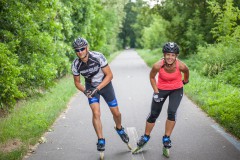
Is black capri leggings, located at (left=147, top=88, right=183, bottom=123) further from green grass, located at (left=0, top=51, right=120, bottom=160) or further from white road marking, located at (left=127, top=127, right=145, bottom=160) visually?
green grass, located at (left=0, top=51, right=120, bottom=160)

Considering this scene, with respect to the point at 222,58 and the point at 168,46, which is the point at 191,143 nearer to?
the point at 168,46

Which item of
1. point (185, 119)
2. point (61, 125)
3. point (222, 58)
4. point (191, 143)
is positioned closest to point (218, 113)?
point (185, 119)

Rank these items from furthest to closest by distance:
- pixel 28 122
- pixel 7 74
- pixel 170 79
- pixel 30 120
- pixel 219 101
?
1. pixel 219 101
2. pixel 30 120
3. pixel 28 122
4. pixel 7 74
5. pixel 170 79

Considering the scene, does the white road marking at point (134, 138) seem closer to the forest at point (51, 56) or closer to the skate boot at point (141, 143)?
the skate boot at point (141, 143)

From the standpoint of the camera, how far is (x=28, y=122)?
8.11 meters

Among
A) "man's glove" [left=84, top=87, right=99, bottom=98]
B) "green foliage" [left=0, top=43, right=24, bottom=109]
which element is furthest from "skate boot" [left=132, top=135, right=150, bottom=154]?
"green foliage" [left=0, top=43, right=24, bottom=109]

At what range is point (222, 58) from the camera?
606 inches

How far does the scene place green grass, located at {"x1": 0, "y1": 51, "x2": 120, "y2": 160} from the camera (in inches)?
251

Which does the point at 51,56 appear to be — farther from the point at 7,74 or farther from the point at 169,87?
the point at 169,87

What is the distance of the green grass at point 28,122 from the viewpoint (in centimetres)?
637

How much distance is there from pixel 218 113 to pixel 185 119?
2.77ft

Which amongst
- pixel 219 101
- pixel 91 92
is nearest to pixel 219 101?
pixel 219 101

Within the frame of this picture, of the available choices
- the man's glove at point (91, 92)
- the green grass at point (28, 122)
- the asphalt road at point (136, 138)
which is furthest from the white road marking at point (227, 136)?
the green grass at point (28, 122)

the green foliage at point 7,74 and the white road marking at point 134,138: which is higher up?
the green foliage at point 7,74
